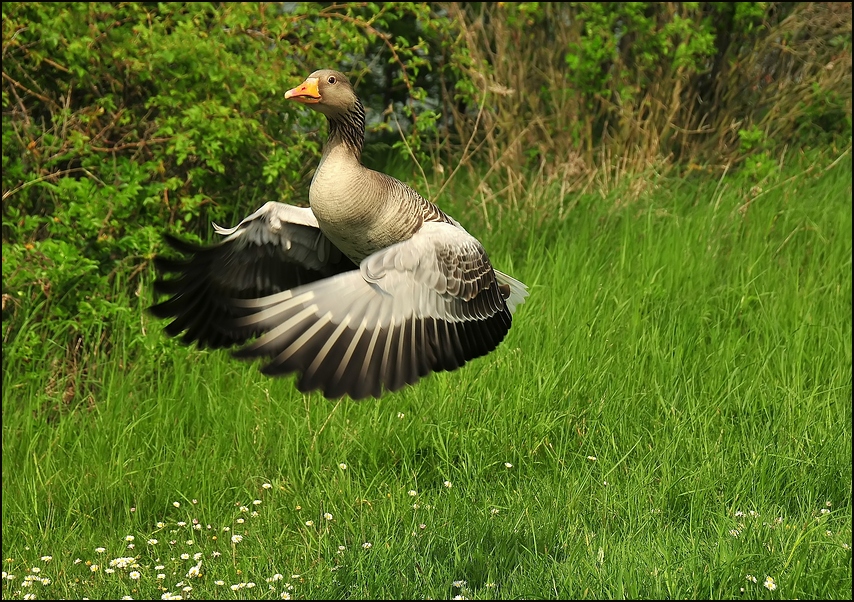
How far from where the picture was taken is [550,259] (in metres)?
6.61

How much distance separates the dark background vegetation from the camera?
598 centimetres

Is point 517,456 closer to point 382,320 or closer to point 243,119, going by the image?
point 382,320

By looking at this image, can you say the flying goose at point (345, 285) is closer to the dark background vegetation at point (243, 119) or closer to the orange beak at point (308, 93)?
the orange beak at point (308, 93)

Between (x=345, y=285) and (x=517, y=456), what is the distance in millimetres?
1703

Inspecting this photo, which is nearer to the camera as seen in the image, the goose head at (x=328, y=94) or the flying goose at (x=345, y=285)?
the flying goose at (x=345, y=285)

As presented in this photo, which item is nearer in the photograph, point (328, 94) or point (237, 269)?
point (328, 94)

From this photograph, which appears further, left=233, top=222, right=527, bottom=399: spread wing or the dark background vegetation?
the dark background vegetation

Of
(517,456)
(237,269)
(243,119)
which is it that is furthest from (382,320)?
(243,119)

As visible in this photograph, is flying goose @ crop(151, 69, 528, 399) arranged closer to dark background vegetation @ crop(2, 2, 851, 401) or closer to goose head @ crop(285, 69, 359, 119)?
goose head @ crop(285, 69, 359, 119)

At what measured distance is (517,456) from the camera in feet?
16.3

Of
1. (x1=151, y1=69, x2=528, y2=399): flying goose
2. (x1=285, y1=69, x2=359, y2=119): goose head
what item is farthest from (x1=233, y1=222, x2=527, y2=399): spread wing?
(x1=285, y1=69, x2=359, y2=119): goose head

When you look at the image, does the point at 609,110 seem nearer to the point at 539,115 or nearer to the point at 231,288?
the point at 539,115

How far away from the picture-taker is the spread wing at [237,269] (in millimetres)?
4609

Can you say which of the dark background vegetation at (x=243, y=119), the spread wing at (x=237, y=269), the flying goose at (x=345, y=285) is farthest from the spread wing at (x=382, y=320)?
the dark background vegetation at (x=243, y=119)
